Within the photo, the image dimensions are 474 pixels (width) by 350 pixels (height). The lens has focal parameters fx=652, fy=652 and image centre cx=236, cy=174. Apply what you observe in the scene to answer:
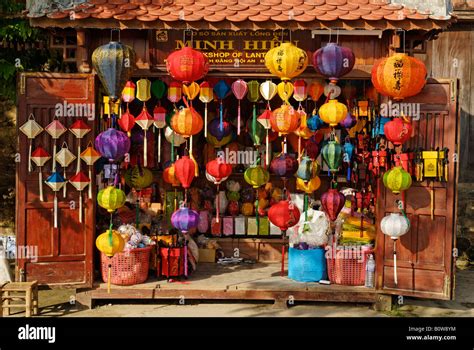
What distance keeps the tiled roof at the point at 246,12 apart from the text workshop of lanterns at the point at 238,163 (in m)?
0.46

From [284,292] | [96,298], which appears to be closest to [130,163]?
[96,298]

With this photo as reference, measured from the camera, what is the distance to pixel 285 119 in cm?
935

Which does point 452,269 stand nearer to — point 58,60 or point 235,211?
point 235,211

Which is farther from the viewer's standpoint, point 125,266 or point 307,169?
point 307,169

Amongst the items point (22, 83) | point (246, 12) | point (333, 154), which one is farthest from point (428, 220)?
point (22, 83)

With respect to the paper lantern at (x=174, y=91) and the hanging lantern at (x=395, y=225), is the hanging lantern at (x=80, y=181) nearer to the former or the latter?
the paper lantern at (x=174, y=91)

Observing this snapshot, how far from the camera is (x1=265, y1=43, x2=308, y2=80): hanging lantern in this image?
891 centimetres

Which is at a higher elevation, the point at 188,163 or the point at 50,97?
the point at 50,97

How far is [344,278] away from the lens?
9.88m

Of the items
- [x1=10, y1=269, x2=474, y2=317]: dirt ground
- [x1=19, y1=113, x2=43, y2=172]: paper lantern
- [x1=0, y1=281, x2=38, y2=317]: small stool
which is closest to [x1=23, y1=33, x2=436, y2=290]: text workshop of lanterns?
[x1=19, y1=113, x2=43, y2=172]: paper lantern

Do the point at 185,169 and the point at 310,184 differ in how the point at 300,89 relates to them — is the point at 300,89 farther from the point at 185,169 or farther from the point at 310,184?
the point at 185,169

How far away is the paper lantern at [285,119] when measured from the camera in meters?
9.35

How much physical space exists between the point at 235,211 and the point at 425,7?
196 inches

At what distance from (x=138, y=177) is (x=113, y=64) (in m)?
2.91
